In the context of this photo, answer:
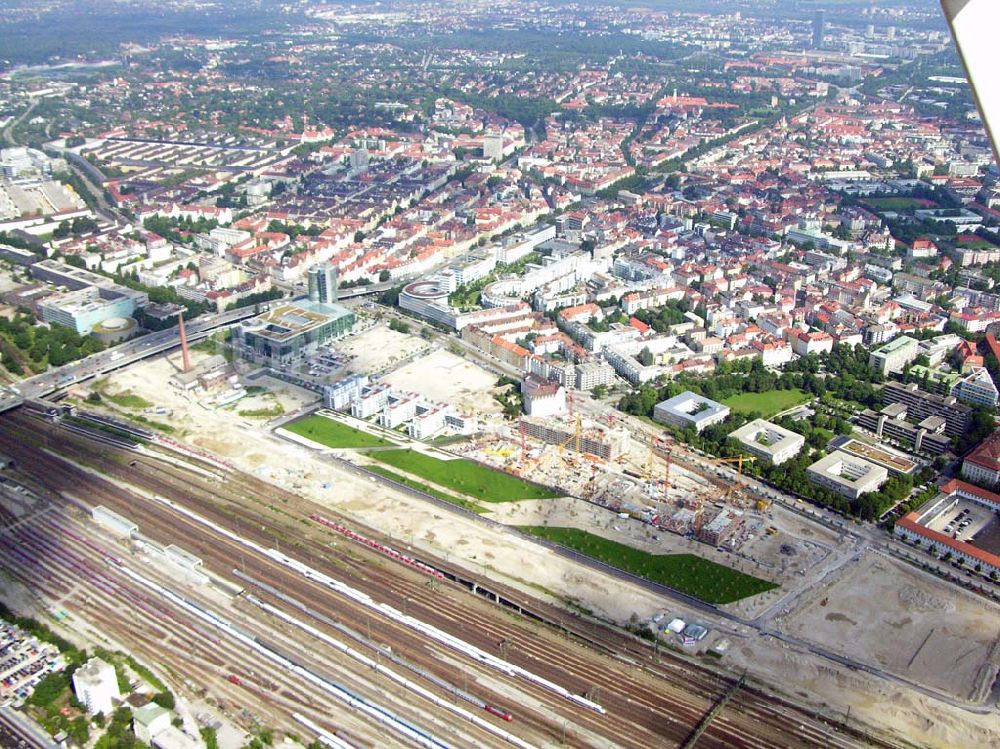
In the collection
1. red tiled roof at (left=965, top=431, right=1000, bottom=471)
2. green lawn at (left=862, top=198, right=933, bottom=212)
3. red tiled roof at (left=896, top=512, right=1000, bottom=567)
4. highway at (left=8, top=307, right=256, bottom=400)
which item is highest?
red tiled roof at (left=965, top=431, right=1000, bottom=471)

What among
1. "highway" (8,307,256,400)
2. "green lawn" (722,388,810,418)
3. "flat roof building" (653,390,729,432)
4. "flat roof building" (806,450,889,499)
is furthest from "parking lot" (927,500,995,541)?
"highway" (8,307,256,400)

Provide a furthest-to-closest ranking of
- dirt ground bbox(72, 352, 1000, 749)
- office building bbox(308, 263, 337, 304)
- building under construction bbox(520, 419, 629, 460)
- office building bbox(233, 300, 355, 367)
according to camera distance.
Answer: office building bbox(308, 263, 337, 304) < office building bbox(233, 300, 355, 367) < building under construction bbox(520, 419, 629, 460) < dirt ground bbox(72, 352, 1000, 749)

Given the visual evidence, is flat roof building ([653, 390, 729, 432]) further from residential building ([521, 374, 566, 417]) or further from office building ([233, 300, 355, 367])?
office building ([233, 300, 355, 367])

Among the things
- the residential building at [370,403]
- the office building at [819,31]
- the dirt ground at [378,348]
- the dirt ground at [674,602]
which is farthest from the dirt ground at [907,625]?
the office building at [819,31]

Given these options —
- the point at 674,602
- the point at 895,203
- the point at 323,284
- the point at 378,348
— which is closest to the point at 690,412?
the point at 674,602

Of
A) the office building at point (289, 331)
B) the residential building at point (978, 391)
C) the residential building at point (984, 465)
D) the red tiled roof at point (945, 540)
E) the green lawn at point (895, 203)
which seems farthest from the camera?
the green lawn at point (895, 203)

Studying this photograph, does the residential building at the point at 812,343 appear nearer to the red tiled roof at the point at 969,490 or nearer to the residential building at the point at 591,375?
the residential building at the point at 591,375
